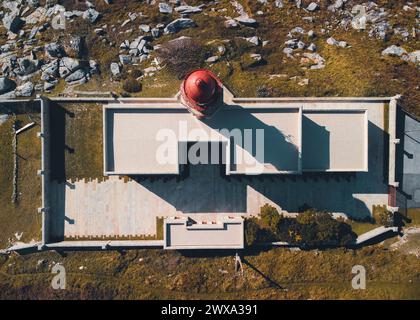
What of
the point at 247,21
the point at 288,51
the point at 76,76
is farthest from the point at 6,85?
the point at 288,51

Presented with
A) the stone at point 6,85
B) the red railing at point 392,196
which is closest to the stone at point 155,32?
the stone at point 6,85

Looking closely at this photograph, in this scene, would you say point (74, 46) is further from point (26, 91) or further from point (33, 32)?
point (26, 91)

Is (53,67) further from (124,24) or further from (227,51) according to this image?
(227,51)

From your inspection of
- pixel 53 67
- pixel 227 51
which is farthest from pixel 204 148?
pixel 53 67

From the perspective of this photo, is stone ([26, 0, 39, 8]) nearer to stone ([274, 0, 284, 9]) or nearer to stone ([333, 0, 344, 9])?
stone ([274, 0, 284, 9])

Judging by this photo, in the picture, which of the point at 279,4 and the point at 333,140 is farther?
the point at 279,4

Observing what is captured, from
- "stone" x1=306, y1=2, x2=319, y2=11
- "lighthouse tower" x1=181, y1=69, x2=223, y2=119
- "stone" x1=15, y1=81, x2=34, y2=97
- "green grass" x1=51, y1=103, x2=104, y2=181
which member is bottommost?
"green grass" x1=51, y1=103, x2=104, y2=181

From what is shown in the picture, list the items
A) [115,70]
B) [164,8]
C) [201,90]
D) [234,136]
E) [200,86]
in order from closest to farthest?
[200,86], [201,90], [234,136], [115,70], [164,8]

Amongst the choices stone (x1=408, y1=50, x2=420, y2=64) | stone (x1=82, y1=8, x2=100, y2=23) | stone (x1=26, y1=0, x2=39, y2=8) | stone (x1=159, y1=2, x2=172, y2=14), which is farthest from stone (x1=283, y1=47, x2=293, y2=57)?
stone (x1=26, y1=0, x2=39, y2=8)
